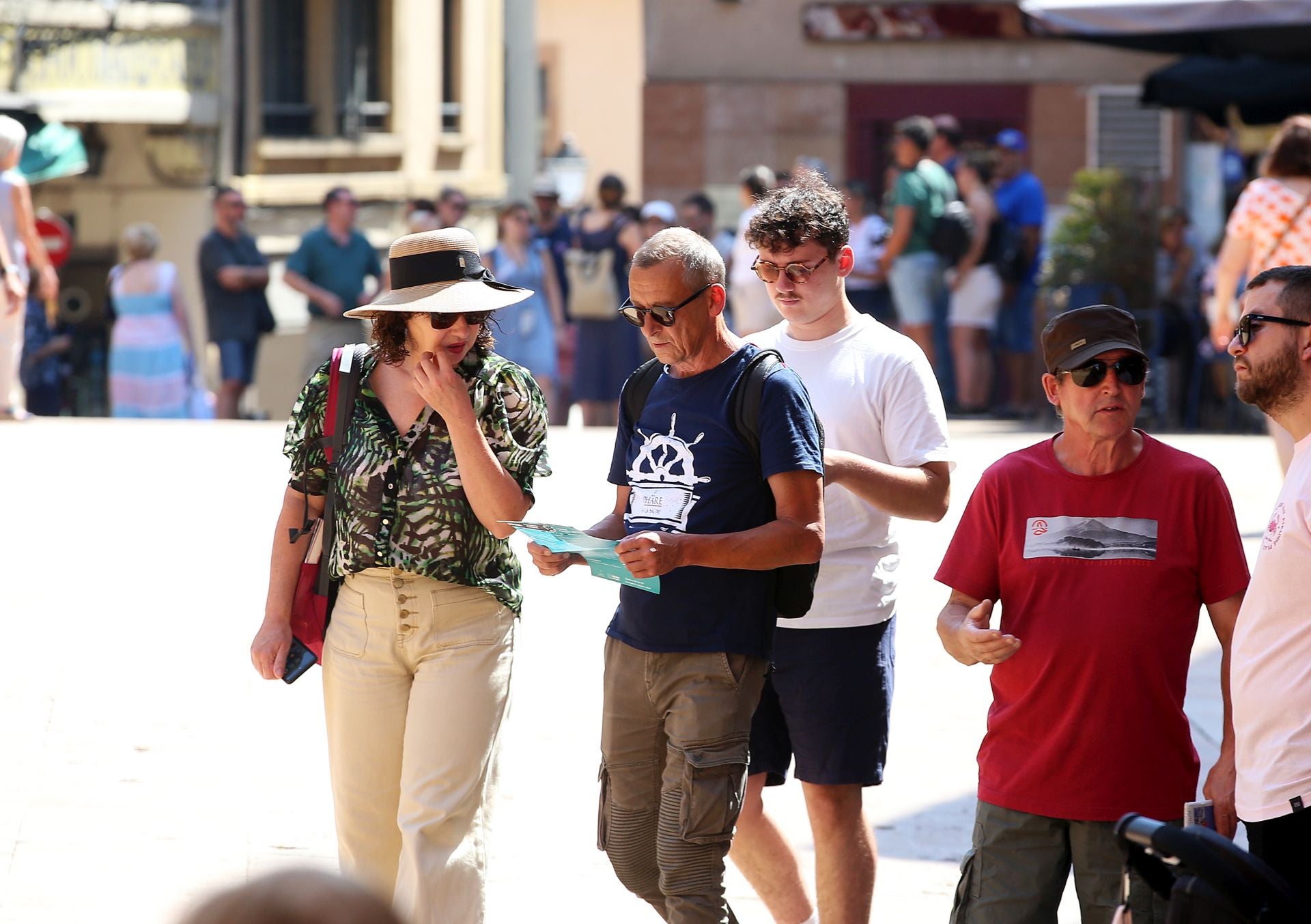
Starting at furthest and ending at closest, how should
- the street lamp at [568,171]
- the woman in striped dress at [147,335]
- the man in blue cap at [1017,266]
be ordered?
the street lamp at [568,171], the man in blue cap at [1017,266], the woman in striped dress at [147,335]

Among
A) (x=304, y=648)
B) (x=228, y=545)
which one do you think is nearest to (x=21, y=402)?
(x=228, y=545)

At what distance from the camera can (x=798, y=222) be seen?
467 cm

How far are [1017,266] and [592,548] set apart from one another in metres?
11.6

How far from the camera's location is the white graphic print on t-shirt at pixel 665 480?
4.23 metres

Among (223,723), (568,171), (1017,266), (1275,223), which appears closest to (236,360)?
(1017,266)

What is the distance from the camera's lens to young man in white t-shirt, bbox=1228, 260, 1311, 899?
3.54m

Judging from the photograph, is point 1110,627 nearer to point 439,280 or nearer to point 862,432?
point 862,432

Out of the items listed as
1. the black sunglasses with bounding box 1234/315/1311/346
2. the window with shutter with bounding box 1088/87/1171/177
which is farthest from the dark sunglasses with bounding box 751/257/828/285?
the window with shutter with bounding box 1088/87/1171/177

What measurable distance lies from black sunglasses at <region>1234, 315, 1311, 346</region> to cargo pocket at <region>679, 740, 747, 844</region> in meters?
1.37

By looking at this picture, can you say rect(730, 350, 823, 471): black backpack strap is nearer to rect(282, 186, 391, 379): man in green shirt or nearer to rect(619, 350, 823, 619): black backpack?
rect(619, 350, 823, 619): black backpack

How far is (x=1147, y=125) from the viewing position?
67.5ft

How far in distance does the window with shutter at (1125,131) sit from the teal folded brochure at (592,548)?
683 inches

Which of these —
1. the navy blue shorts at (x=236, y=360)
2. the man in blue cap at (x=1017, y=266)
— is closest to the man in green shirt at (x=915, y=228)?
the man in blue cap at (x=1017, y=266)

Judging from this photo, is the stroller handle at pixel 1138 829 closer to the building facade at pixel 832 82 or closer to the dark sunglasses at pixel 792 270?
the dark sunglasses at pixel 792 270
